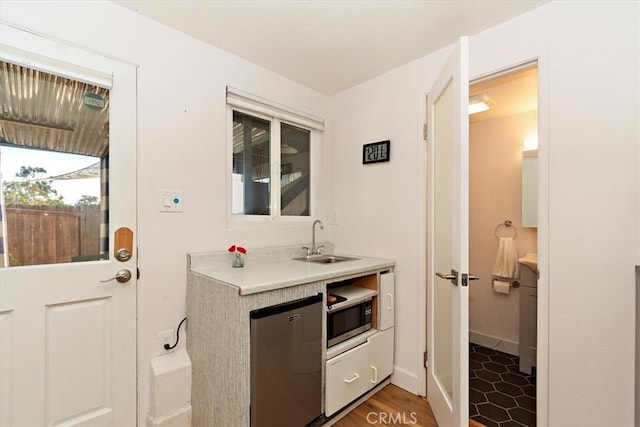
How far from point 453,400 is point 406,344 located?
660 millimetres

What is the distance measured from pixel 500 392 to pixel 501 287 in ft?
3.30

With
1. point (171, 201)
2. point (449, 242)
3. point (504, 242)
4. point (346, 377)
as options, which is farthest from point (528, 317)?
point (171, 201)

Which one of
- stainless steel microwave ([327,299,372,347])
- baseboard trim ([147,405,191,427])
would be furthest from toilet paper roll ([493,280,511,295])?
baseboard trim ([147,405,191,427])

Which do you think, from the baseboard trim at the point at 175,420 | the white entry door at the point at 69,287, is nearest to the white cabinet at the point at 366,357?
the baseboard trim at the point at 175,420

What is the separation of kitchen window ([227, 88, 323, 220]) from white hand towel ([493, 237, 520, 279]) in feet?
6.20


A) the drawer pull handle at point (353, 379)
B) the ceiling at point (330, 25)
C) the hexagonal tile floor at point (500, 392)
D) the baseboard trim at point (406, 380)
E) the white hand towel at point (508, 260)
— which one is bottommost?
the hexagonal tile floor at point (500, 392)

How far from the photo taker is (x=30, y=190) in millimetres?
1375

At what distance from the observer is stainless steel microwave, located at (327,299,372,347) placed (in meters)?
1.75

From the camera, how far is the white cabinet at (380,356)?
1.95 metres

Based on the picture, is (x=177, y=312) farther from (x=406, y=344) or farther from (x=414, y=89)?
(x=414, y=89)

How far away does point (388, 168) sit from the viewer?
2279 mm

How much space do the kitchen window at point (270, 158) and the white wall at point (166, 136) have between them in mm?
182

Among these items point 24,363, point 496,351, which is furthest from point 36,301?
point 496,351

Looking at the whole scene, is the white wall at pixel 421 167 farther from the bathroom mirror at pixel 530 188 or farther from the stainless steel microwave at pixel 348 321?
the bathroom mirror at pixel 530 188
